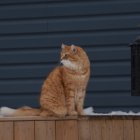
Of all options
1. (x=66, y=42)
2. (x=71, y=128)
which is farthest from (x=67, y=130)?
(x=66, y=42)

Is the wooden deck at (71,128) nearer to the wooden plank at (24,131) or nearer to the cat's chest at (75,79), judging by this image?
the wooden plank at (24,131)

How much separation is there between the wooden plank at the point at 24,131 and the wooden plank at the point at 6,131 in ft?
0.15

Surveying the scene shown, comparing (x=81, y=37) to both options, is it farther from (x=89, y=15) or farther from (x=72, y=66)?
(x=72, y=66)

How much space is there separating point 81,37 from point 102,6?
401 millimetres

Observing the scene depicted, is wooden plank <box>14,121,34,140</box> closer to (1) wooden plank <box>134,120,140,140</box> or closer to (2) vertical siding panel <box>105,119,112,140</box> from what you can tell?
(2) vertical siding panel <box>105,119,112,140</box>

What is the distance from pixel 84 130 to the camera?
527 cm

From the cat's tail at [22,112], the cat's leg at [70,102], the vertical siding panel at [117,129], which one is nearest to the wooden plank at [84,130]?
the cat's leg at [70,102]

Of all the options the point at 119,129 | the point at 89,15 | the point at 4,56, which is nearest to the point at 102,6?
the point at 89,15

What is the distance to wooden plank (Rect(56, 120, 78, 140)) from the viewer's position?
528 centimetres

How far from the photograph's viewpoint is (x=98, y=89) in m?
6.27

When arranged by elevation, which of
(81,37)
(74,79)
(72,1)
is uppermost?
(72,1)

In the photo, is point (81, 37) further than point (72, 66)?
Yes

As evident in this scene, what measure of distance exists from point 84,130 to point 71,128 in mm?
118

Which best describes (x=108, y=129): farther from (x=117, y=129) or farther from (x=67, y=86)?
(x=67, y=86)
